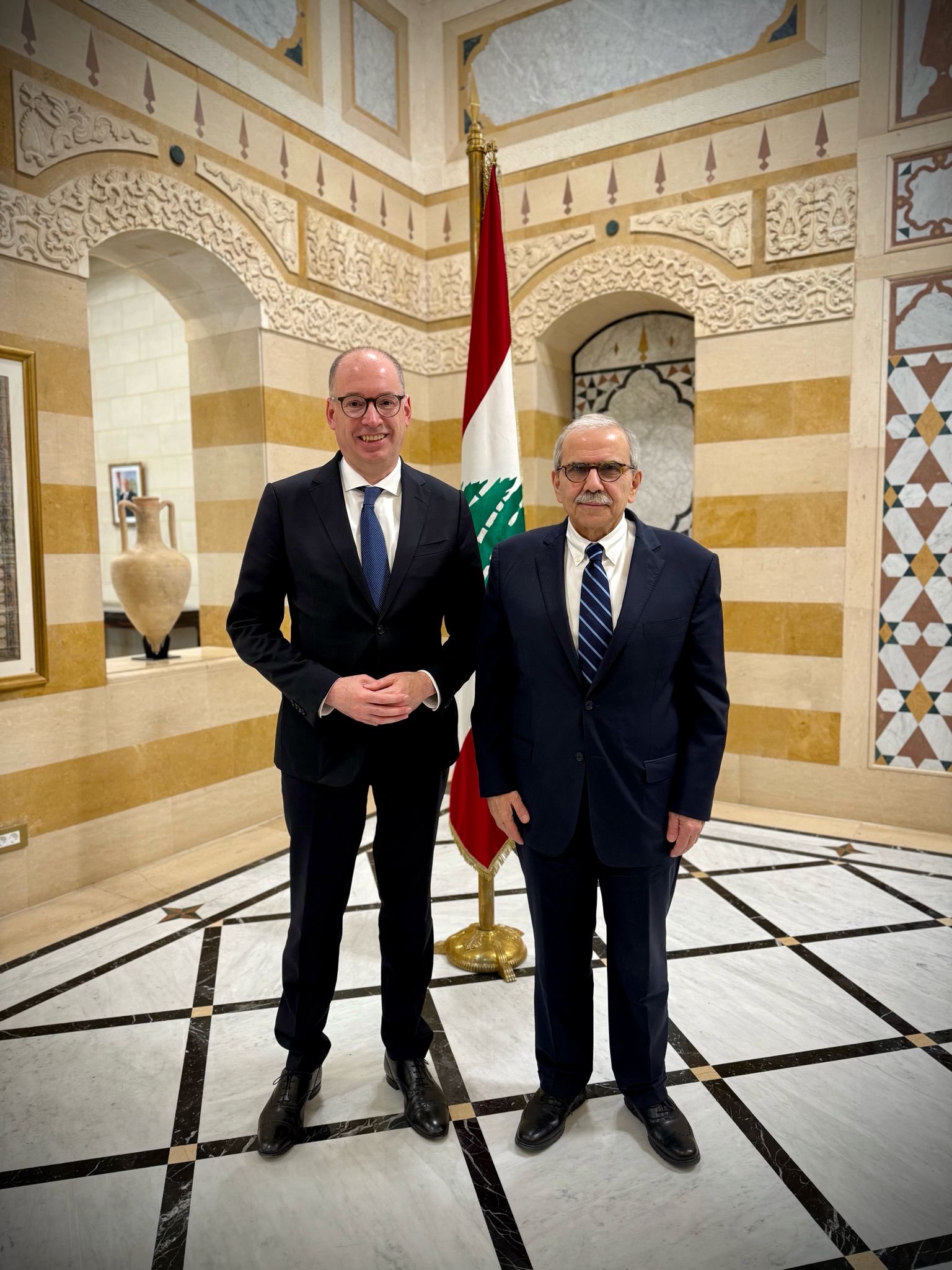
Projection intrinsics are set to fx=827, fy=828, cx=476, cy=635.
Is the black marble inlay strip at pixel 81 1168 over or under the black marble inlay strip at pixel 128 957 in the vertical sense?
under

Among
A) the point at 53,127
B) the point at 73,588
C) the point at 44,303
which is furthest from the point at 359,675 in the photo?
A: the point at 53,127

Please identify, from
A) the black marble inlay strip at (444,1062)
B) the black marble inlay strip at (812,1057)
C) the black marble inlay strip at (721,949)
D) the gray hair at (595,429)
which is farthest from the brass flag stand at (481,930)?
the gray hair at (595,429)

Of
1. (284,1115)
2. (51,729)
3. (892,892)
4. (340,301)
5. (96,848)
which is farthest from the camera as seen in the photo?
(340,301)

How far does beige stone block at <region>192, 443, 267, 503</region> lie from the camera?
14.9 ft

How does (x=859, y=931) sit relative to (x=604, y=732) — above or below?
below

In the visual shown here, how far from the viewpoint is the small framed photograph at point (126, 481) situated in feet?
23.7

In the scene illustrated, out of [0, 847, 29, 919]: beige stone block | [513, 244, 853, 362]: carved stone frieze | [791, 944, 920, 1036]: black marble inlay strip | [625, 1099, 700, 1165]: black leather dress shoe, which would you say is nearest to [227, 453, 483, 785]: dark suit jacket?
[625, 1099, 700, 1165]: black leather dress shoe

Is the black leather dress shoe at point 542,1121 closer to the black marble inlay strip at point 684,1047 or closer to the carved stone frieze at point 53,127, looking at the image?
the black marble inlay strip at point 684,1047

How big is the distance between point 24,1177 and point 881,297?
16.4 feet

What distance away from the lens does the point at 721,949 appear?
312cm

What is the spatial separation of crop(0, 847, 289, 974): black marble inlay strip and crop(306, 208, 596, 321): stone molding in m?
3.23

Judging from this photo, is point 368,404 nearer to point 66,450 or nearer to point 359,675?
point 359,675

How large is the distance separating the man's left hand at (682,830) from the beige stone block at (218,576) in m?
3.33

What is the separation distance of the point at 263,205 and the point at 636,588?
3.64m
